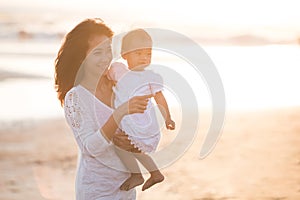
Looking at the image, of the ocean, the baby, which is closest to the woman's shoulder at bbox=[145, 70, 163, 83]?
the baby

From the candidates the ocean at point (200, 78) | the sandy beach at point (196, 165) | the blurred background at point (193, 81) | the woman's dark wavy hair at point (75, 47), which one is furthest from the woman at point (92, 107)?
the ocean at point (200, 78)

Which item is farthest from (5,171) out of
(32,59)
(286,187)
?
(32,59)

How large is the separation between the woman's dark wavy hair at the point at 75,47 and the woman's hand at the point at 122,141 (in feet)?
0.95

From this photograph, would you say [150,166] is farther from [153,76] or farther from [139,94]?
[153,76]

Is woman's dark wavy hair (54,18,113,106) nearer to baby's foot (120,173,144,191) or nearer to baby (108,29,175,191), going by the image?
baby (108,29,175,191)

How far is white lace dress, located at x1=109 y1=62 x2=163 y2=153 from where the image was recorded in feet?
9.97

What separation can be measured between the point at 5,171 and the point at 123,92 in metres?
4.09

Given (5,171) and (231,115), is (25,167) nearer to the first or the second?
(5,171)

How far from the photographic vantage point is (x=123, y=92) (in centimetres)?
Result: 313

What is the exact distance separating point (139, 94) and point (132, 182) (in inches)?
15.0

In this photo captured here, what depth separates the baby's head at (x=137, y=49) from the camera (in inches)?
131

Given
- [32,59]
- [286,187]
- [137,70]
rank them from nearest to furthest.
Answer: [137,70], [286,187], [32,59]

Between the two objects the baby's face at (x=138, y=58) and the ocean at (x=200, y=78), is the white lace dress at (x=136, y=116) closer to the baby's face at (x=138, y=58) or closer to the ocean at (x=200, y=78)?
the baby's face at (x=138, y=58)

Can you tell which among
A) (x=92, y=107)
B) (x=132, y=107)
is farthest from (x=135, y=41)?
(x=132, y=107)
